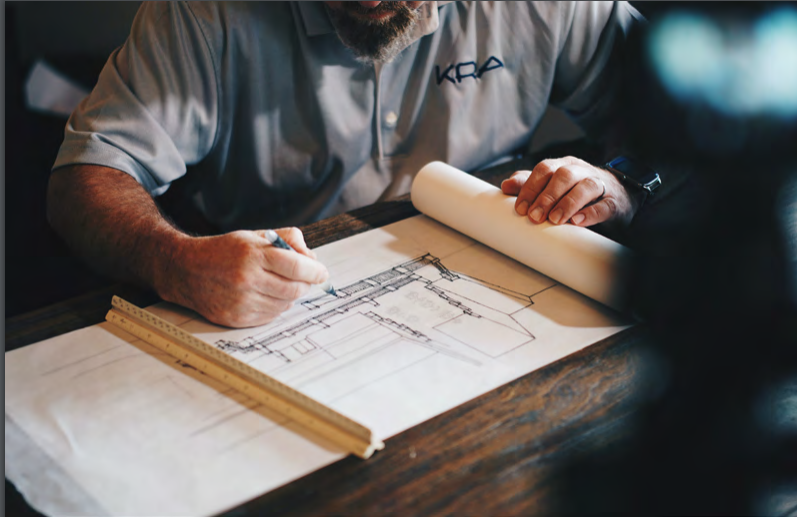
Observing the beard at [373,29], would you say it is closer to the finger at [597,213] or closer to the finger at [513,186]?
the finger at [513,186]

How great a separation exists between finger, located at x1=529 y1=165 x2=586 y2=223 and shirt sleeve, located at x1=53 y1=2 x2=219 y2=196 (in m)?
0.71

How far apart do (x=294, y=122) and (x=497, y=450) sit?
968 mm

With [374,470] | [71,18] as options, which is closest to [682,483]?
[374,470]

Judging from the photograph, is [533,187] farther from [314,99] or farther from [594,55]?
[594,55]

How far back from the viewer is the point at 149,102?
124 centimetres

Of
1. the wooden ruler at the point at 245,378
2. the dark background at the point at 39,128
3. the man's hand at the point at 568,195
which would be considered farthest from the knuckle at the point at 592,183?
the dark background at the point at 39,128

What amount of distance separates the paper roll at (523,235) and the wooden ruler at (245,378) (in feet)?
1.43


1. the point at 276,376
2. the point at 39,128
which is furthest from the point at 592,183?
the point at 39,128

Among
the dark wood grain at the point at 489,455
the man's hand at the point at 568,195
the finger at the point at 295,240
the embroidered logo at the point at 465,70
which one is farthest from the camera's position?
the embroidered logo at the point at 465,70

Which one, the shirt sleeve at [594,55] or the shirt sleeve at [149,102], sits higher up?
the shirt sleeve at [594,55]

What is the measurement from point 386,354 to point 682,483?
38 centimetres

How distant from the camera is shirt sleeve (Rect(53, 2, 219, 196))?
1204mm

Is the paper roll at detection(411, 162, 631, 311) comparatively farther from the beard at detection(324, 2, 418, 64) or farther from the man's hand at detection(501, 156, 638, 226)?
the beard at detection(324, 2, 418, 64)

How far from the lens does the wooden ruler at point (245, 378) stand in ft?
2.39
